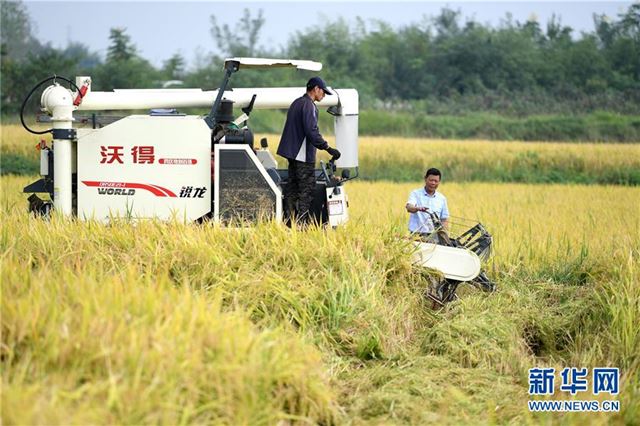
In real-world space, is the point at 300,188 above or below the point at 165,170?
below

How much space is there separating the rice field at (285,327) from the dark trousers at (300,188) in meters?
0.66

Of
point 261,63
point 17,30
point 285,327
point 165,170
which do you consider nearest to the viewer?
point 285,327

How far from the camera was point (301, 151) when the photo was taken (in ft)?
31.6

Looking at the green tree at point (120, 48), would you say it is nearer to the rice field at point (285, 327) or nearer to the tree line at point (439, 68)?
the tree line at point (439, 68)

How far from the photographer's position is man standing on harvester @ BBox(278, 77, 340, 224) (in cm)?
959

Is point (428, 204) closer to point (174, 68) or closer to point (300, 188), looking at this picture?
point (300, 188)

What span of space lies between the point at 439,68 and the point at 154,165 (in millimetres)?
A: 44973

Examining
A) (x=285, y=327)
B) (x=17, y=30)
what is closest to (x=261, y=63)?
(x=285, y=327)

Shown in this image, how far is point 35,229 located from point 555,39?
53319 millimetres

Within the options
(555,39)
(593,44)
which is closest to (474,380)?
(593,44)

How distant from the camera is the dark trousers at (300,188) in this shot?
9.60 m

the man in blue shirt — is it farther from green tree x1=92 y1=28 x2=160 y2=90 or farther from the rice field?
green tree x1=92 y1=28 x2=160 y2=90

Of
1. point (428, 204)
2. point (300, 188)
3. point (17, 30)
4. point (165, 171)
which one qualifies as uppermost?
point (17, 30)

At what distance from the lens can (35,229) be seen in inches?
339
